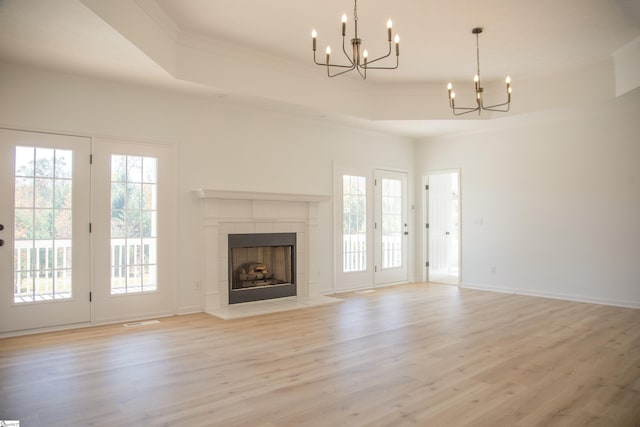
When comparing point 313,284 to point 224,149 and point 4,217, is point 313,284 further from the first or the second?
point 4,217

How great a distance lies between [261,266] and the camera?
20.9ft

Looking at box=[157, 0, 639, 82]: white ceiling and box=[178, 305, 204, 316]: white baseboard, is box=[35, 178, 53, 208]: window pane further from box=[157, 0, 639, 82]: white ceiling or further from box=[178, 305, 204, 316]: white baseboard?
box=[157, 0, 639, 82]: white ceiling

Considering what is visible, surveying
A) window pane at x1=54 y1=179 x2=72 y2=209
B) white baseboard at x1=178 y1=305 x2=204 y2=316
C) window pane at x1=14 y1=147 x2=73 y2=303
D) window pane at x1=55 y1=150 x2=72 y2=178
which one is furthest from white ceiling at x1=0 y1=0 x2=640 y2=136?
white baseboard at x1=178 y1=305 x2=204 y2=316

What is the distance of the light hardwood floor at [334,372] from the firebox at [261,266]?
83 cm

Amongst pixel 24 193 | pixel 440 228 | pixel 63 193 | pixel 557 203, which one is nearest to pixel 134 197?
pixel 63 193

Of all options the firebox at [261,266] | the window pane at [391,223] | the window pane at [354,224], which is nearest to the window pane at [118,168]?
the firebox at [261,266]

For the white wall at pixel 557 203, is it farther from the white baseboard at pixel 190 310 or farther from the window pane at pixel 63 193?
the window pane at pixel 63 193

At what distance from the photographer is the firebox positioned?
6035mm

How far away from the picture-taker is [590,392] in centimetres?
296

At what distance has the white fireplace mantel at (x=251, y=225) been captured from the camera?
564 centimetres

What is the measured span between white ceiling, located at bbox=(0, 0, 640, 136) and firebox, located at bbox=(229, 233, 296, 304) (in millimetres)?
1940

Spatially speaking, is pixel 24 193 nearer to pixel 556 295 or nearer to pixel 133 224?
pixel 133 224

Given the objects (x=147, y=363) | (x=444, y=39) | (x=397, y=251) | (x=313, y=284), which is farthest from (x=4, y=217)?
(x=397, y=251)

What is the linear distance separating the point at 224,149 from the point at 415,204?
4.12 m
